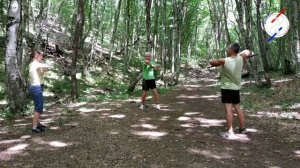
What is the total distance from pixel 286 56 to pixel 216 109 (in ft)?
43.8

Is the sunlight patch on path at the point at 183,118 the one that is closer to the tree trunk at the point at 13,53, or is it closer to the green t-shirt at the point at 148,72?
the green t-shirt at the point at 148,72

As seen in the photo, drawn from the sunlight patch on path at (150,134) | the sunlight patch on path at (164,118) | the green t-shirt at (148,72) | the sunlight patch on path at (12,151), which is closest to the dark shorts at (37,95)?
the sunlight patch on path at (12,151)

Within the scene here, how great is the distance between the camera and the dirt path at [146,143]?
659 cm

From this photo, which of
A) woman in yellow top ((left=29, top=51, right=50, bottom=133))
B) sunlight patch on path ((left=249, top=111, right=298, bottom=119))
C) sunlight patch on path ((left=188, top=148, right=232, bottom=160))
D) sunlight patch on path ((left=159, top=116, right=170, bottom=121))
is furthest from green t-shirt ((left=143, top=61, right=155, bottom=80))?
sunlight patch on path ((left=188, top=148, right=232, bottom=160))

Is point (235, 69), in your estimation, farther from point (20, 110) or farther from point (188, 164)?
point (20, 110)

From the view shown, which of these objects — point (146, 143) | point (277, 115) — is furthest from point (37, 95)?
point (277, 115)

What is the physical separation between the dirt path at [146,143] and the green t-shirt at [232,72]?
4.11 feet

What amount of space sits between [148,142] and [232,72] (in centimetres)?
251

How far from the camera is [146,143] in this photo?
7.79 meters

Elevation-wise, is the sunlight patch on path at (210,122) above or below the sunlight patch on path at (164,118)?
below

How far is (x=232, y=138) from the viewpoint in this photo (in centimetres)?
811

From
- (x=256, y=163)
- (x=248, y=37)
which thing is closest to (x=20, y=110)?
(x=256, y=163)

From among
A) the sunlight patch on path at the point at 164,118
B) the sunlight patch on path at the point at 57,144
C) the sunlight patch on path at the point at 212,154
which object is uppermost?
the sunlight patch on path at the point at 164,118

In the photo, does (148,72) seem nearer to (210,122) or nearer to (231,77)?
(210,122)
